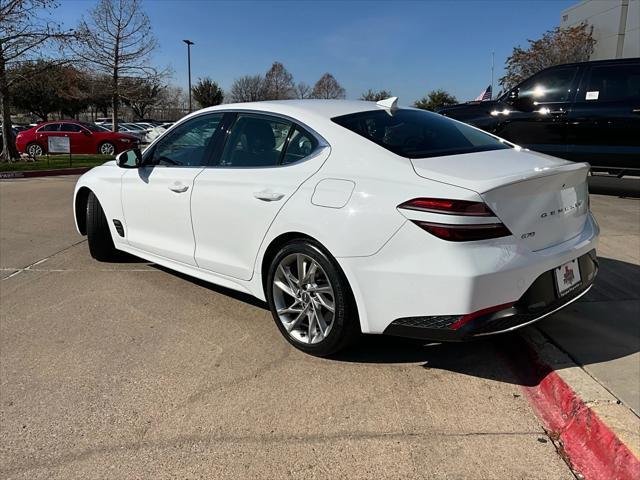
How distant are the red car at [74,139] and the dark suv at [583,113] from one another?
1693 cm

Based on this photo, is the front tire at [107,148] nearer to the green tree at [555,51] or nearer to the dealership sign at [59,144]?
the dealership sign at [59,144]

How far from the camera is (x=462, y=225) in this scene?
2568 mm

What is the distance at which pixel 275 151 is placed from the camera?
11.6 ft

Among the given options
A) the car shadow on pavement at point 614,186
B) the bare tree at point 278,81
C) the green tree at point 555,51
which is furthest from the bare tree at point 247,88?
the car shadow on pavement at point 614,186

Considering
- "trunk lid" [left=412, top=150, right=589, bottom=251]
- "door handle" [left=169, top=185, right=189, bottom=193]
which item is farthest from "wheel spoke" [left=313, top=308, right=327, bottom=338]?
"door handle" [left=169, top=185, right=189, bottom=193]

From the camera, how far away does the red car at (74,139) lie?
70.0ft

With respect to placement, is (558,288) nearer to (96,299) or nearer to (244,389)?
(244,389)

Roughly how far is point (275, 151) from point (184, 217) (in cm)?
100

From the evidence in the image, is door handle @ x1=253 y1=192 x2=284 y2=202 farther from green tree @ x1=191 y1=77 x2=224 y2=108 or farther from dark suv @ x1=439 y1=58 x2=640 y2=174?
green tree @ x1=191 y1=77 x2=224 y2=108

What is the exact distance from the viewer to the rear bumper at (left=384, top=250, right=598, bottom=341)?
268cm

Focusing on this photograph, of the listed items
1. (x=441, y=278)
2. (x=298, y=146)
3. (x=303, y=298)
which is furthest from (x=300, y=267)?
(x=441, y=278)

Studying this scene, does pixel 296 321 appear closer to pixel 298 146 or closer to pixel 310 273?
pixel 310 273

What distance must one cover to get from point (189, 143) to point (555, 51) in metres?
33.0

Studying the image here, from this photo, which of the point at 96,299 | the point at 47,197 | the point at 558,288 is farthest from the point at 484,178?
the point at 47,197
